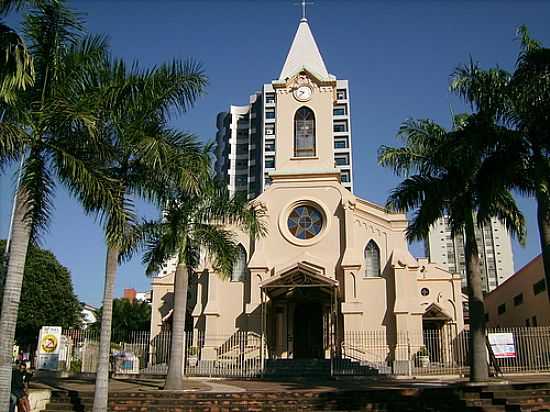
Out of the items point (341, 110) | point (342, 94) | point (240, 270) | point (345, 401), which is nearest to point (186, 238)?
point (345, 401)

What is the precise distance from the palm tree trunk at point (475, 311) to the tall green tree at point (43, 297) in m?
31.0

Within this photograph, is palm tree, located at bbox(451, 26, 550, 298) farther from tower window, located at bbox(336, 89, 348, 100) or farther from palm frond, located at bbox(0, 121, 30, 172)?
tower window, located at bbox(336, 89, 348, 100)

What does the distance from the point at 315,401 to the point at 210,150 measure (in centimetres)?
768

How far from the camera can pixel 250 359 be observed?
28.2 m

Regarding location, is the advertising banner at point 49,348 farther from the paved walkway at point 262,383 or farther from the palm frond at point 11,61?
the palm frond at point 11,61

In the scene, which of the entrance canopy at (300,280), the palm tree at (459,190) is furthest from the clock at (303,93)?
the palm tree at (459,190)

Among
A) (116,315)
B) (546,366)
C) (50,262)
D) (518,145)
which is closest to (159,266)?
(518,145)

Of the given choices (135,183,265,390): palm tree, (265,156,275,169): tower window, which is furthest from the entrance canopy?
(265,156,275,169): tower window

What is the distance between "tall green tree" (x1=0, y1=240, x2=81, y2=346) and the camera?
133ft

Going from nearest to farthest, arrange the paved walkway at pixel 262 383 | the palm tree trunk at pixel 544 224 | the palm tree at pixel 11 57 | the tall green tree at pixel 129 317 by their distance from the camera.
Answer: the palm tree at pixel 11 57, the palm tree trunk at pixel 544 224, the paved walkway at pixel 262 383, the tall green tree at pixel 129 317

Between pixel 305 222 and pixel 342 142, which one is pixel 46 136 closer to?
pixel 305 222

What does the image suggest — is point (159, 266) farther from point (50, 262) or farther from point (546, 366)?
point (50, 262)

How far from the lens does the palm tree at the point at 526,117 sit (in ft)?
47.9

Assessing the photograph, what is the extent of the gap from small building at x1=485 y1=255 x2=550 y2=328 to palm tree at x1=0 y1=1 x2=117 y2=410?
989 inches
